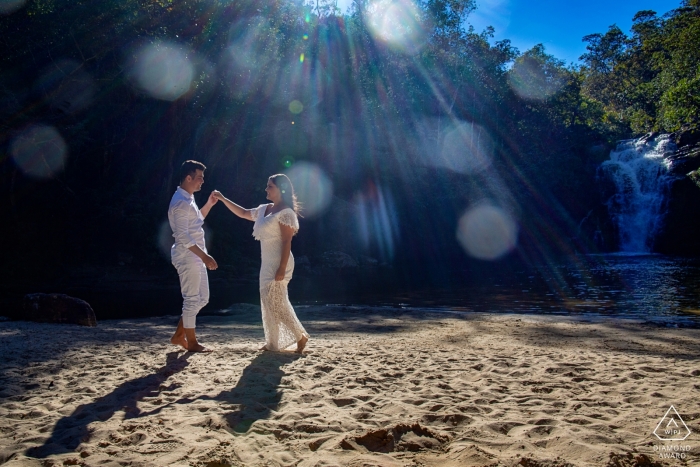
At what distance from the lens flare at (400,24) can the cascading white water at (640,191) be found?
16.8 metres

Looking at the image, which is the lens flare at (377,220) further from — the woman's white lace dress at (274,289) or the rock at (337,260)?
the woman's white lace dress at (274,289)

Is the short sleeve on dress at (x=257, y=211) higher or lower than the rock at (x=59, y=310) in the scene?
higher

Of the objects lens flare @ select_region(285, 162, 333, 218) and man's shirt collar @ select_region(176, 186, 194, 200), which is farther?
lens flare @ select_region(285, 162, 333, 218)

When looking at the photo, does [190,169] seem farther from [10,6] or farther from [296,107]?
[296,107]

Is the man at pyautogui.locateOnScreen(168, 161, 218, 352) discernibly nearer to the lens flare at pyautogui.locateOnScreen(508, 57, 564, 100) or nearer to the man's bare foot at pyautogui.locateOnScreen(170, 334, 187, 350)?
the man's bare foot at pyautogui.locateOnScreen(170, 334, 187, 350)

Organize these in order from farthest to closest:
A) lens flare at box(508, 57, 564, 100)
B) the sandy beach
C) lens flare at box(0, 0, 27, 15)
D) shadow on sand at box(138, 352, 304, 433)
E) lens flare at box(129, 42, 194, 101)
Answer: lens flare at box(508, 57, 564, 100), lens flare at box(129, 42, 194, 101), lens flare at box(0, 0, 27, 15), shadow on sand at box(138, 352, 304, 433), the sandy beach

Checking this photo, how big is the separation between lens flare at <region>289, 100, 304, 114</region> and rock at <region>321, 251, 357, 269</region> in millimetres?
8722

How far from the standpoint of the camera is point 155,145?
24.8m

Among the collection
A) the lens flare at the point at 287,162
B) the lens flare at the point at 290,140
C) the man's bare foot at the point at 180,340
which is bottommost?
the man's bare foot at the point at 180,340

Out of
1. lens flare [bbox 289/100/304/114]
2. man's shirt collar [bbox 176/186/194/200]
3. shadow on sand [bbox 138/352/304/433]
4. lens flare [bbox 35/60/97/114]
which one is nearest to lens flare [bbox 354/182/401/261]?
lens flare [bbox 289/100/304/114]

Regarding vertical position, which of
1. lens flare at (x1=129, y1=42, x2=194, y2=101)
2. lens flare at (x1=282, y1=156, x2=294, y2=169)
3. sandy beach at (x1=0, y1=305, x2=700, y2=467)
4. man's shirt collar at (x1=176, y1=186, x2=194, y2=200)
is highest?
lens flare at (x1=129, y1=42, x2=194, y2=101)

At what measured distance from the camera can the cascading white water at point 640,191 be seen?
102 ft

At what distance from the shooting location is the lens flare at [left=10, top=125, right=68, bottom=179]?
65.0 ft

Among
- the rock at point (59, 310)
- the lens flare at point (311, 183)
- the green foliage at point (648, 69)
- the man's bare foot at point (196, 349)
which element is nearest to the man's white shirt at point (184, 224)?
the man's bare foot at point (196, 349)
